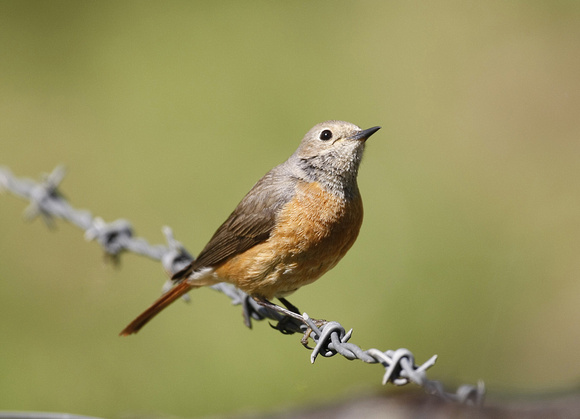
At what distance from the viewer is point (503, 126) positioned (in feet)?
29.1

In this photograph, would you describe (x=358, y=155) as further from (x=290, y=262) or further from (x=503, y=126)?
(x=503, y=126)

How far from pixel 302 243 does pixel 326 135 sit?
0.69m

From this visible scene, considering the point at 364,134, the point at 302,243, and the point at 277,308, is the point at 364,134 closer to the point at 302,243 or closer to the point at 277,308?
the point at 302,243

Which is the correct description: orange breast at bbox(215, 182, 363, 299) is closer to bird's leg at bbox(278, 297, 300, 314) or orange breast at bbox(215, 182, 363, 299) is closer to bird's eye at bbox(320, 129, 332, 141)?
bird's eye at bbox(320, 129, 332, 141)

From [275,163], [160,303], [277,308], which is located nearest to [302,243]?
[277,308]

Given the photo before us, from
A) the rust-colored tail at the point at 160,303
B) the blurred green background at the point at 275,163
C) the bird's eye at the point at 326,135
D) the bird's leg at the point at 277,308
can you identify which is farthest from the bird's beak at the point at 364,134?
the blurred green background at the point at 275,163

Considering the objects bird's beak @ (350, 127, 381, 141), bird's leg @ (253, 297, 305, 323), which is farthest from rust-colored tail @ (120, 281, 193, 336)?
bird's beak @ (350, 127, 381, 141)

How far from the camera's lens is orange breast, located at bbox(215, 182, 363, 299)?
12.0 feet

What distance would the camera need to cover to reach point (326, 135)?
3.99 m

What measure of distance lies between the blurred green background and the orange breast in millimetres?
1052

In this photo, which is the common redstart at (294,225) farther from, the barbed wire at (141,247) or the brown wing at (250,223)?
the barbed wire at (141,247)

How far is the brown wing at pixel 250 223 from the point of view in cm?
385

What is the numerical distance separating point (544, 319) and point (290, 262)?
13.0ft

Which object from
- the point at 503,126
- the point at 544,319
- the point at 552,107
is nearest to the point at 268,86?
the point at 503,126
